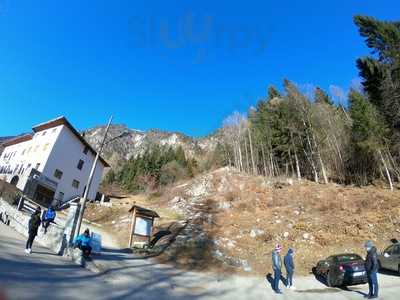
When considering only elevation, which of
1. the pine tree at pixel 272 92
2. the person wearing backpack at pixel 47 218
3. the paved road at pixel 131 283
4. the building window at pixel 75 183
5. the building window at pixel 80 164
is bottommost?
the paved road at pixel 131 283

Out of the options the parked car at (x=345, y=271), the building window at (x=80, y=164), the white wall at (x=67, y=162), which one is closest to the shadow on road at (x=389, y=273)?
the parked car at (x=345, y=271)

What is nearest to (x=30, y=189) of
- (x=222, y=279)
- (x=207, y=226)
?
(x=207, y=226)

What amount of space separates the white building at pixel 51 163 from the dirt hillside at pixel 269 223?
8786 millimetres

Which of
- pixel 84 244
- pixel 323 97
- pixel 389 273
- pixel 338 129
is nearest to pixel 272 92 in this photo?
pixel 323 97

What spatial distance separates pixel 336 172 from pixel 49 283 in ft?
141

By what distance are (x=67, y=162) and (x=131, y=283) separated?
3782 centimetres

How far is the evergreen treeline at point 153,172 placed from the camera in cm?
7138

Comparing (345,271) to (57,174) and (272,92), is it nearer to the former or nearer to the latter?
(57,174)

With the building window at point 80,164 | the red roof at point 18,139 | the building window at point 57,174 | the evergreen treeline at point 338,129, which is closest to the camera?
the evergreen treeline at point 338,129

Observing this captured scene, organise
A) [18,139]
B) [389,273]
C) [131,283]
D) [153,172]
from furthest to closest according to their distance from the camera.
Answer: [153,172] < [18,139] < [389,273] < [131,283]

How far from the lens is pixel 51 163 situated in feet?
136

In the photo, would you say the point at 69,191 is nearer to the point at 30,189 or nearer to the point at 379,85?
the point at 30,189

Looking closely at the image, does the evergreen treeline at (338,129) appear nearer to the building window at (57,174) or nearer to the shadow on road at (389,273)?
the shadow on road at (389,273)

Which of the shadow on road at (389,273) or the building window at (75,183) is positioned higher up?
the building window at (75,183)
